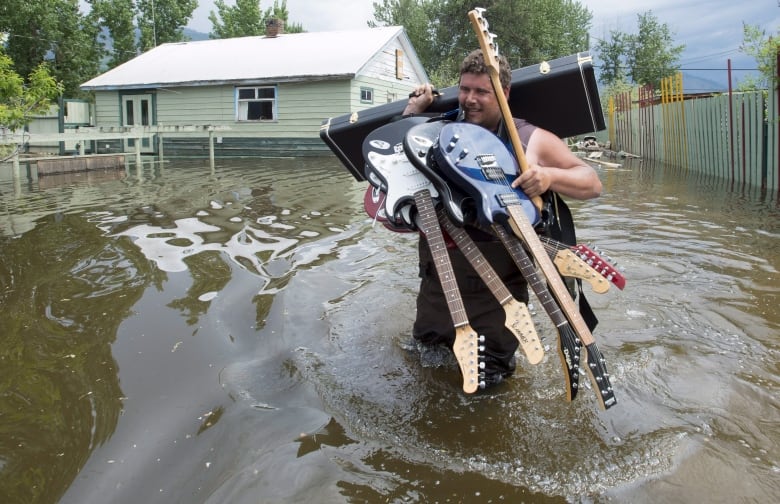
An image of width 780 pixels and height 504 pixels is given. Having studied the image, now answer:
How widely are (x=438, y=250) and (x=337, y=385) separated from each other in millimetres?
1018

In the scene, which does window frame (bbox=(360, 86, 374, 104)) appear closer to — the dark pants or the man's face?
the man's face

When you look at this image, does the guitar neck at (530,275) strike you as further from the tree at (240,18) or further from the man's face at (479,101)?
the tree at (240,18)

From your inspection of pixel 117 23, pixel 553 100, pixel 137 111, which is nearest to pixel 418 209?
pixel 553 100

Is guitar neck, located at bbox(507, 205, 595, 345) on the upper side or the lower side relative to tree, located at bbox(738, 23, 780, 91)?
lower

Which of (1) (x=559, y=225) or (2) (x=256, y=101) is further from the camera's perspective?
(2) (x=256, y=101)

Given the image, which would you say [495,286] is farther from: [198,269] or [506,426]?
[198,269]

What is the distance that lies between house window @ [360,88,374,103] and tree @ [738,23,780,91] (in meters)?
12.1

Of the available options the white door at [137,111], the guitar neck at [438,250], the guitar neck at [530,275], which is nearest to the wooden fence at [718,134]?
the guitar neck at [530,275]

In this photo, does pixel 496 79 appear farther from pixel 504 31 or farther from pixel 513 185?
pixel 504 31

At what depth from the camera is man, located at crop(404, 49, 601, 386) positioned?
→ 9.70 feet

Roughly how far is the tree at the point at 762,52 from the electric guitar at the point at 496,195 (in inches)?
310

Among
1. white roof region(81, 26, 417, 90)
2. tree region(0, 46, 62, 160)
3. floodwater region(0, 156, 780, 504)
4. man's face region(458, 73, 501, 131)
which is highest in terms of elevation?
white roof region(81, 26, 417, 90)

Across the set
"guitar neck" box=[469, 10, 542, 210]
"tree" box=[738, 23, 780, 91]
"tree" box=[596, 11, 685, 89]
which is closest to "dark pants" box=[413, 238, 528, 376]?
"guitar neck" box=[469, 10, 542, 210]

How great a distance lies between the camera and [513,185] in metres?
2.87
